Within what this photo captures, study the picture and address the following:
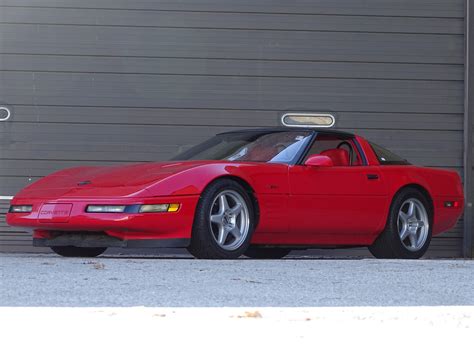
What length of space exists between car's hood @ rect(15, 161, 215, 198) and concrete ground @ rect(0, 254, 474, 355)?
69.4 inches

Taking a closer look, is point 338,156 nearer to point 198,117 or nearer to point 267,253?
point 267,253

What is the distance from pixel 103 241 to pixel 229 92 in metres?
3.75

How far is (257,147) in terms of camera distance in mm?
8516

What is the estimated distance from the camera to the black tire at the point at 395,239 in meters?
8.88

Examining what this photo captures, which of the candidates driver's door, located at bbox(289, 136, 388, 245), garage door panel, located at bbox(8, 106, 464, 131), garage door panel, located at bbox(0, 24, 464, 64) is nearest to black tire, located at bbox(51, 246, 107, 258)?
driver's door, located at bbox(289, 136, 388, 245)

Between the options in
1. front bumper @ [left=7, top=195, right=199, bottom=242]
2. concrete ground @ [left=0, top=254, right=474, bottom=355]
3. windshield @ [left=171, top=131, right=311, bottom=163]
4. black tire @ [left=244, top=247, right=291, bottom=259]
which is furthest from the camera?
black tire @ [left=244, top=247, right=291, bottom=259]

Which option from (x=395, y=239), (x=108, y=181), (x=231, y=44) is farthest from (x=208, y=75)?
(x=108, y=181)

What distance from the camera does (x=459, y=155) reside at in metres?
11.3

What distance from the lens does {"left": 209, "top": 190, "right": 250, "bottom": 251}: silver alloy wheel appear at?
25.3 ft

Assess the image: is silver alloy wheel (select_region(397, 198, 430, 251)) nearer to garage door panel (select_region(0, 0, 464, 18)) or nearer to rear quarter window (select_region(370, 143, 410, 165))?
rear quarter window (select_region(370, 143, 410, 165))

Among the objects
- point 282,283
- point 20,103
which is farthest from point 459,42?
point 282,283

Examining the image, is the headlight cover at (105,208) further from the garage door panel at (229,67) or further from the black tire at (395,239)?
the garage door panel at (229,67)
